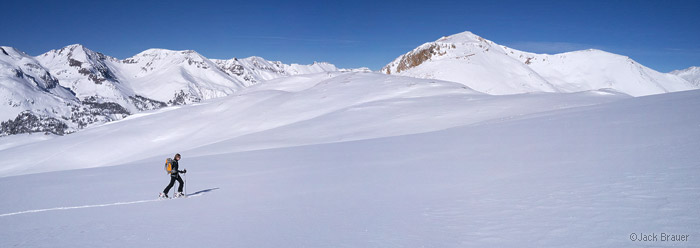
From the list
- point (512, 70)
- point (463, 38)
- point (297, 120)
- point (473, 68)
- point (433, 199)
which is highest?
point (463, 38)

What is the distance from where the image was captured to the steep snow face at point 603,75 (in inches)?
6772

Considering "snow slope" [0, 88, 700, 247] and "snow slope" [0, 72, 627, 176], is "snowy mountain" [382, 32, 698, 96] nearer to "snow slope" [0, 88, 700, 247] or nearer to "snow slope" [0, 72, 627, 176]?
"snow slope" [0, 72, 627, 176]

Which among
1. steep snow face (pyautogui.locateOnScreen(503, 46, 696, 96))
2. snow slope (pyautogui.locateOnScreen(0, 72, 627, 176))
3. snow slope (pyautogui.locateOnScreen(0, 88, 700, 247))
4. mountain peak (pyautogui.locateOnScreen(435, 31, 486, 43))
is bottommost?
snow slope (pyautogui.locateOnScreen(0, 88, 700, 247))

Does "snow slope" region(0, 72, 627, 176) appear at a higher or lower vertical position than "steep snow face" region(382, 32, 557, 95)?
lower

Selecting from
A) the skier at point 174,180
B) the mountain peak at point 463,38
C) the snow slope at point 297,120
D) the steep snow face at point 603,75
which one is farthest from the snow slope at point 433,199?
the steep snow face at point 603,75

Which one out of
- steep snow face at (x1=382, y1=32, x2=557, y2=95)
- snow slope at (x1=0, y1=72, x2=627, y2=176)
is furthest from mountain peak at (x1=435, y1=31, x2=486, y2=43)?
snow slope at (x1=0, y1=72, x2=627, y2=176)

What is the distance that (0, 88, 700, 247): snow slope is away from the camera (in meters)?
6.66

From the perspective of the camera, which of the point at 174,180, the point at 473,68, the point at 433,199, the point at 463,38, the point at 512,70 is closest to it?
the point at 433,199

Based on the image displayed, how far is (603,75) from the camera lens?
18225 centimetres

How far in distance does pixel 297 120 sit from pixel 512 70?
384 ft

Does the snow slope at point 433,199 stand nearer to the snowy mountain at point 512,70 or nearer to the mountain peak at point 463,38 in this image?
the snowy mountain at point 512,70

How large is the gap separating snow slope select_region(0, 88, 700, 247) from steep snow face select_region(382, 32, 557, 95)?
106 metres

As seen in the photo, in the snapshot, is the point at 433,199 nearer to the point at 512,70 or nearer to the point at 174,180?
the point at 174,180

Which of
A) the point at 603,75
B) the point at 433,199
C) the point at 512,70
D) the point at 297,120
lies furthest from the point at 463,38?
the point at 433,199
